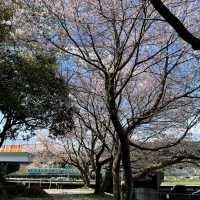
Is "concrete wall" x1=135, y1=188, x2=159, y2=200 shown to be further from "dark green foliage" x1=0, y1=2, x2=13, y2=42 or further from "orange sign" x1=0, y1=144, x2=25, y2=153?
"orange sign" x1=0, y1=144, x2=25, y2=153

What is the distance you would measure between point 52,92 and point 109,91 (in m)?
3.64

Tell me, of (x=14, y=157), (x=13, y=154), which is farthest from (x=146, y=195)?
(x=14, y=157)

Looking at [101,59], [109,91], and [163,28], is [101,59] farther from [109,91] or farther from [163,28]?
[163,28]

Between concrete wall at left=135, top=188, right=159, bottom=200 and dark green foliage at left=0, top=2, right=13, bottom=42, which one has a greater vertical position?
dark green foliage at left=0, top=2, right=13, bottom=42

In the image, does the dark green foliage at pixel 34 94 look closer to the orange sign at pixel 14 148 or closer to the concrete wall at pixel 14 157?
the orange sign at pixel 14 148

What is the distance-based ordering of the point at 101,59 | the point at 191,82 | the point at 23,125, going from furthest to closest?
the point at 23,125, the point at 191,82, the point at 101,59

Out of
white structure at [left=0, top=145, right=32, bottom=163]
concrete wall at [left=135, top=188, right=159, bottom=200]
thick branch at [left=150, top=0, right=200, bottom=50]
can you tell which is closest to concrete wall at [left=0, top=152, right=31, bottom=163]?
white structure at [left=0, top=145, right=32, bottom=163]

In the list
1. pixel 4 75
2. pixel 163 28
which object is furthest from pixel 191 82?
pixel 4 75

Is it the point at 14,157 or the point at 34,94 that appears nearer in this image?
the point at 34,94

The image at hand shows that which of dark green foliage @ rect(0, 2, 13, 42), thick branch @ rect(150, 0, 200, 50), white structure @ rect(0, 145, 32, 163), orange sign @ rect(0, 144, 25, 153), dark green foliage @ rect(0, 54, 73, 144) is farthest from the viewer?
white structure @ rect(0, 145, 32, 163)

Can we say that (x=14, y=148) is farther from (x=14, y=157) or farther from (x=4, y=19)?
(x=4, y=19)

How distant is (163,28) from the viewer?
1642 cm

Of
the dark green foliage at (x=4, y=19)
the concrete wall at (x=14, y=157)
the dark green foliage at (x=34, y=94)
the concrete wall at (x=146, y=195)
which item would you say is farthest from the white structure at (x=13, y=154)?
A: the dark green foliage at (x=4, y=19)

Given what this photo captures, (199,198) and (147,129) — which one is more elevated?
(147,129)
